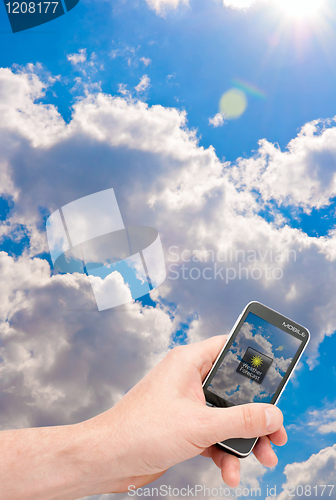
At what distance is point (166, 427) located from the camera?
238cm

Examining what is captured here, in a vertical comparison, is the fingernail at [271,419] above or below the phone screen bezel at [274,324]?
below

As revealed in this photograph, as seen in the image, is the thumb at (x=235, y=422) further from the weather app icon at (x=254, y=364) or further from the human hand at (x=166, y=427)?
the weather app icon at (x=254, y=364)

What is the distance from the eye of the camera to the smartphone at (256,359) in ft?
9.46

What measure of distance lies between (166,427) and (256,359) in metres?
1.19

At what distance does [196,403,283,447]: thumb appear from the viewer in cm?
232

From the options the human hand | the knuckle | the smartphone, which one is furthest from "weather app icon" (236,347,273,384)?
the knuckle

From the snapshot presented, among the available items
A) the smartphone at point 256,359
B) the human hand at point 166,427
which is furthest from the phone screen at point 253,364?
the human hand at point 166,427

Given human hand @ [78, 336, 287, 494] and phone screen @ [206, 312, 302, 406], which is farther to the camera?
phone screen @ [206, 312, 302, 406]

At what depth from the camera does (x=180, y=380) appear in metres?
2.67

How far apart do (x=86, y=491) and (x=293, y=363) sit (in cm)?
248

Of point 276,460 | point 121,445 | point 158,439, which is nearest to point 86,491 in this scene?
point 121,445

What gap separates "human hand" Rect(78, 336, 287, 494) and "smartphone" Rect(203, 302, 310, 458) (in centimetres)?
29

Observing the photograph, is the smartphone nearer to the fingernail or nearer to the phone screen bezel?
the phone screen bezel

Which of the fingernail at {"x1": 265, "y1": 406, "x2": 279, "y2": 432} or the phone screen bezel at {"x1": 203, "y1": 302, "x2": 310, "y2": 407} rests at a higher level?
the phone screen bezel at {"x1": 203, "y1": 302, "x2": 310, "y2": 407}
